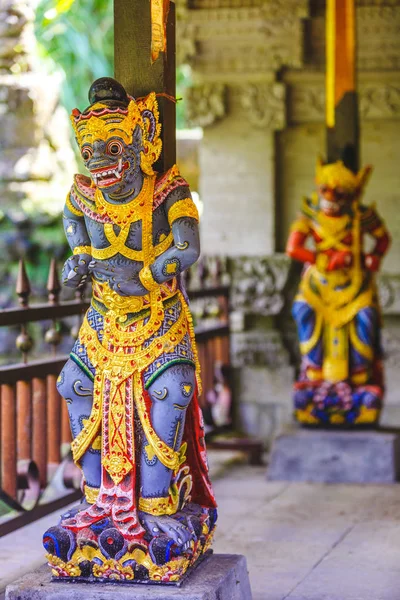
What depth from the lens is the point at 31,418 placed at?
4938 mm

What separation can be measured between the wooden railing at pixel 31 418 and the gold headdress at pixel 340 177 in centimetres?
155

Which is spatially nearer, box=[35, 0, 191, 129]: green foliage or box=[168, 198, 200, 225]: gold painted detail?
box=[168, 198, 200, 225]: gold painted detail

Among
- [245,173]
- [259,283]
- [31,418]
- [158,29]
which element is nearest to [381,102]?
[245,173]

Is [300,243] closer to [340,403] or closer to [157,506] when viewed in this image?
[340,403]

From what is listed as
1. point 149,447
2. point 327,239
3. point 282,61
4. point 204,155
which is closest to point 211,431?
point 327,239

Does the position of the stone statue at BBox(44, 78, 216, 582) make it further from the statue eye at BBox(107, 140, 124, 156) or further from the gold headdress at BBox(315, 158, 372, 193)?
the gold headdress at BBox(315, 158, 372, 193)

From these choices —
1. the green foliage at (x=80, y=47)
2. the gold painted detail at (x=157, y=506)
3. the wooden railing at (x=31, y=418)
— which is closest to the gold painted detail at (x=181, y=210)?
the gold painted detail at (x=157, y=506)

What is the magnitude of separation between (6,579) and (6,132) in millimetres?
9577

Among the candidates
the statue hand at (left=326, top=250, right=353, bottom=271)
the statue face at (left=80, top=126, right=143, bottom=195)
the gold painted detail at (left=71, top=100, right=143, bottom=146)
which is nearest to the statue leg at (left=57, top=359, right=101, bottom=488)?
the statue face at (left=80, top=126, right=143, bottom=195)

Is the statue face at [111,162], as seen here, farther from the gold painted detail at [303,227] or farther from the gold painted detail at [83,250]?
the gold painted detail at [303,227]

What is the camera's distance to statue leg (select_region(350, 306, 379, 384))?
608cm

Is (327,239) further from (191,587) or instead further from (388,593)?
(191,587)

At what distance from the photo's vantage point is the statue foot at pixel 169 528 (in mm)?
3393

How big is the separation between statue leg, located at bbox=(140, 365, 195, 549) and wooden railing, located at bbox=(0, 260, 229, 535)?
127 cm
